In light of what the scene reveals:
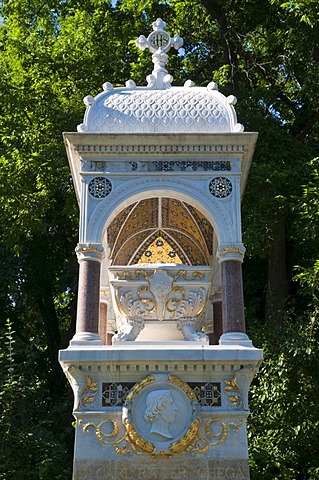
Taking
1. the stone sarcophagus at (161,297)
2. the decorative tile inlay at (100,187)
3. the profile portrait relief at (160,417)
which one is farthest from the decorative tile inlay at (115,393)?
the decorative tile inlay at (100,187)

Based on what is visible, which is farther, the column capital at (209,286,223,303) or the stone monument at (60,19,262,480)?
the column capital at (209,286,223,303)

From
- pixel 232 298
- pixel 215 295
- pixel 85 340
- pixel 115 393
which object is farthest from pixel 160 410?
pixel 215 295

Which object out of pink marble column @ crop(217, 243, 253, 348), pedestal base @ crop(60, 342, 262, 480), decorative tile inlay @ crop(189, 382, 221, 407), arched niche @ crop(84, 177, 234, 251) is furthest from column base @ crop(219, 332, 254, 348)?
arched niche @ crop(84, 177, 234, 251)

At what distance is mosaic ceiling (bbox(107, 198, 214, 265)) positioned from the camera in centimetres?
1225

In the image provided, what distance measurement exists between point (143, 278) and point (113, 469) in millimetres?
3183

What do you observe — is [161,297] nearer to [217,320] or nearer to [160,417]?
[217,320]

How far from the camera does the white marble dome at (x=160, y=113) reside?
35.2ft

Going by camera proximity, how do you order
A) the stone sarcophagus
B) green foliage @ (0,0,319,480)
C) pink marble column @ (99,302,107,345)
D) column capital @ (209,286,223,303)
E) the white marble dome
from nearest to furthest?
the white marble dome < the stone sarcophagus < pink marble column @ (99,302,107,345) < column capital @ (209,286,223,303) < green foliage @ (0,0,319,480)

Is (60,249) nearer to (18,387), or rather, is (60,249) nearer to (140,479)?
(18,387)

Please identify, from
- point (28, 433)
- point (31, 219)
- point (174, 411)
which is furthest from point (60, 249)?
point (174, 411)

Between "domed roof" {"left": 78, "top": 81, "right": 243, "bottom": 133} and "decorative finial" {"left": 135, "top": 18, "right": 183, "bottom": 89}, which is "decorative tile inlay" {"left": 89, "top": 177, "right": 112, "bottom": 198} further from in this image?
"decorative finial" {"left": 135, "top": 18, "right": 183, "bottom": 89}

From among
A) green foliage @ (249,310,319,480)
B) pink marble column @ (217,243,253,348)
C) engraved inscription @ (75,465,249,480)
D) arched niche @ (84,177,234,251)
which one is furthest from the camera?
green foliage @ (249,310,319,480)

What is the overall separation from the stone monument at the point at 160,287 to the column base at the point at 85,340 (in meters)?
0.01

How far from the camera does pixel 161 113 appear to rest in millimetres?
10883
